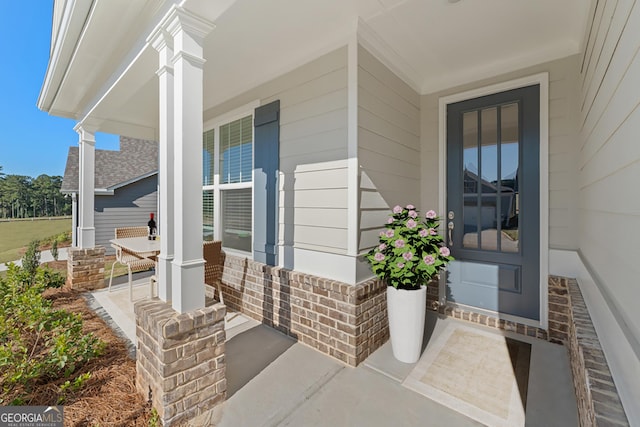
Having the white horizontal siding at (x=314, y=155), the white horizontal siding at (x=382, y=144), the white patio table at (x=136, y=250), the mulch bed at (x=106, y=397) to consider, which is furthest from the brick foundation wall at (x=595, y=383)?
the white patio table at (x=136, y=250)

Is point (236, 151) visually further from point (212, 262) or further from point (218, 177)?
point (212, 262)

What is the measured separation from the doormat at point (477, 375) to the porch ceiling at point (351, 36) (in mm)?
2858

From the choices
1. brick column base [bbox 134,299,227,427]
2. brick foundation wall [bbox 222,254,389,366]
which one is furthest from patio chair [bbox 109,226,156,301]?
brick column base [bbox 134,299,227,427]

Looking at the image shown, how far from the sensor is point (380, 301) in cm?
267

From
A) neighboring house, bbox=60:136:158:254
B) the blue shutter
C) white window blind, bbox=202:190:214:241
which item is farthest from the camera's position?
neighboring house, bbox=60:136:158:254

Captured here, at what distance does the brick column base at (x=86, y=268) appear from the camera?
170 inches

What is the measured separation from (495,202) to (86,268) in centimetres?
597

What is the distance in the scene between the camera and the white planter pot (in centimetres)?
234

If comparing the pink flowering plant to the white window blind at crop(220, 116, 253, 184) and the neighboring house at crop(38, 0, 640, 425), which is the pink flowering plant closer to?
the neighboring house at crop(38, 0, 640, 425)

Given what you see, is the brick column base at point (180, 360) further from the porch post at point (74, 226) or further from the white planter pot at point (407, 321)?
the porch post at point (74, 226)

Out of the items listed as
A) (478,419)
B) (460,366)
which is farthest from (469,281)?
(478,419)

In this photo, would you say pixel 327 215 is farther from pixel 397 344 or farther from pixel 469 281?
pixel 469 281

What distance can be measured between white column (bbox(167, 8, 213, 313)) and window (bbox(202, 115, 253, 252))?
165cm

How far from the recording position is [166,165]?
2.00 metres
